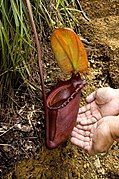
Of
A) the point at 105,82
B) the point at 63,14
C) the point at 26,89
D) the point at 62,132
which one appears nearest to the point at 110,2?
the point at 63,14

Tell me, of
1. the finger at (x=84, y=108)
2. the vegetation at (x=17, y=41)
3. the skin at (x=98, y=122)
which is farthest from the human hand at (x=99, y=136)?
the vegetation at (x=17, y=41)

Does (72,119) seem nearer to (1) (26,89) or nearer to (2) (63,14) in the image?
(1) (26,89)

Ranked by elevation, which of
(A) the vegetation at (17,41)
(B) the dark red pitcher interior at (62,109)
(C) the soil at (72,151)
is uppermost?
(A) the vegetation at (17,41)

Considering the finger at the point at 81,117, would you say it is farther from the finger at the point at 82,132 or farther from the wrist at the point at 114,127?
the wrist at the point at 114,127

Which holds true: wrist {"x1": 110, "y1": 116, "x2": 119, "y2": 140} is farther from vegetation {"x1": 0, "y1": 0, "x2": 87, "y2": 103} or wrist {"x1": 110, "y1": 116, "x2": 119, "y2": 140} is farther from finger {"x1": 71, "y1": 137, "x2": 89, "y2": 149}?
vegetation {"x1": 0, "y1": 0, "x2": 87, "y2": 103}

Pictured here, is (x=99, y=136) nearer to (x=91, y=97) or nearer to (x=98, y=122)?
(x=98, y=122)

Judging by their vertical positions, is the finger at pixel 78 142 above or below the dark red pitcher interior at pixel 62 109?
below

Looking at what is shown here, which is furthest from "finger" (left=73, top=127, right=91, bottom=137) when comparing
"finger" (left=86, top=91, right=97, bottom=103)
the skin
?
"finger" (left=86, top=91, right=97, bottom=103)

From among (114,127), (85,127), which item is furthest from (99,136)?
(85,127)
